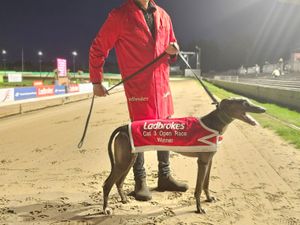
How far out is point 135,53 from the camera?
4.57 meters

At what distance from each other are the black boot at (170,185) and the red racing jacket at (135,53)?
2.49 ft

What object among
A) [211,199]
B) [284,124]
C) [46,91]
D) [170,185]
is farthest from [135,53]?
[46,91]

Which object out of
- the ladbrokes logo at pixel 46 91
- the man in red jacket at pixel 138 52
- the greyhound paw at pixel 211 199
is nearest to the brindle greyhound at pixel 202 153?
the greyhound paw at pixel 211 199

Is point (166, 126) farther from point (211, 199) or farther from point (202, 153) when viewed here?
point (211, 199)

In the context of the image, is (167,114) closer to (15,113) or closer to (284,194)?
(284,194)

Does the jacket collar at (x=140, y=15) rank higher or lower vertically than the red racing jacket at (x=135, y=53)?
higher

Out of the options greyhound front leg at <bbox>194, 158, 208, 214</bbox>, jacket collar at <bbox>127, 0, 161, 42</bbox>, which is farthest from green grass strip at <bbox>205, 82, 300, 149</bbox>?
jacket collar at <bbox>127, 0, 161, 42</bbox>

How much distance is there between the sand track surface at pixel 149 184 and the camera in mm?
4270

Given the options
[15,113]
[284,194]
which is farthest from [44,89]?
[284,194]

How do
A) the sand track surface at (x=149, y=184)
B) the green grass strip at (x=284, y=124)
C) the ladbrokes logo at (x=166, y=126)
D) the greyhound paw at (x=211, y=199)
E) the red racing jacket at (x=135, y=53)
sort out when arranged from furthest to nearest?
the green grass strip at (x=284, y=124) < the greyhound paw at (x=211, y=199) < the red racing jacket at (x=135, y=53) < the sand track surface at (x=149, y=184) < the ladbrokes logo at (x=166, y=126)

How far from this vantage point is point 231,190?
17.0 ft

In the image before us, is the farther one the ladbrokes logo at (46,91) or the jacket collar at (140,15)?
the ladbrokes logo at (46,91)

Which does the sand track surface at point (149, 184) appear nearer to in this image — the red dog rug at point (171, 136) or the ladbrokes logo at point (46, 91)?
the red dog rug at point (171, 136)

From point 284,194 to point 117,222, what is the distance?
6.33ft
